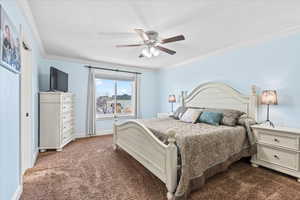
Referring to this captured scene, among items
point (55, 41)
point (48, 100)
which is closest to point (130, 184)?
point (48, 100)

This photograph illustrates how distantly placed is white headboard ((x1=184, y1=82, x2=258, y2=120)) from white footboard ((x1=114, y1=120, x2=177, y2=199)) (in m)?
2.10

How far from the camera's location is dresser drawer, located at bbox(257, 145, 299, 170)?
207cm

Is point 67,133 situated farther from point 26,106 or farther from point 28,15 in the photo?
point 28,15

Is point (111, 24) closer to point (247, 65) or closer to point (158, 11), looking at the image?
point (158, 11)

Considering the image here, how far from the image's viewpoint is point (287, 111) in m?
2.47

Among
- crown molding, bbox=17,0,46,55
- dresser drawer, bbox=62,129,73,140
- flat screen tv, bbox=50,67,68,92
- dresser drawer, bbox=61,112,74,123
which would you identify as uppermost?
crown molding, bbox=17,0,46,55

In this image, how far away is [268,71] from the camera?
8.82ft

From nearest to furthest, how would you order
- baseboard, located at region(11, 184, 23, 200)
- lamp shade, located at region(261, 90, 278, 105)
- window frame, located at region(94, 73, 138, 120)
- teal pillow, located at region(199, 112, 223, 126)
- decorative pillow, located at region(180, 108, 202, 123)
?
baseboard, located at region(11, 184, 23, 200), lamp shade, located at region(261, 90, 278, 105), teal pillow, located at region(199, 112, 223, 126), decorative pillow, located at region(180, 108, 202, 123), window frame, located at region(94, 73, 138, 120)

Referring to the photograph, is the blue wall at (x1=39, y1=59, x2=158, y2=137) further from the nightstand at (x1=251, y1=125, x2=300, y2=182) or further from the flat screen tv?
the nightstand at (x1=251, y1=125, x2=300, y2=182)

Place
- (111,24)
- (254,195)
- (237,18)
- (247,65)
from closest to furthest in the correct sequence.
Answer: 1. (254,195)
2. (237,18)
3. (111,24)
4. (247,65)

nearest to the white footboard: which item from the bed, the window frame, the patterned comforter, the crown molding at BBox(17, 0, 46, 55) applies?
the bed

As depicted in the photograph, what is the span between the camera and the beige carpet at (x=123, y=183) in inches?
68.1

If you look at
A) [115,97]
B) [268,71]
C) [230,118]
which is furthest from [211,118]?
[115,97]

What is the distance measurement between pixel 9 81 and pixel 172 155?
1858 mm
